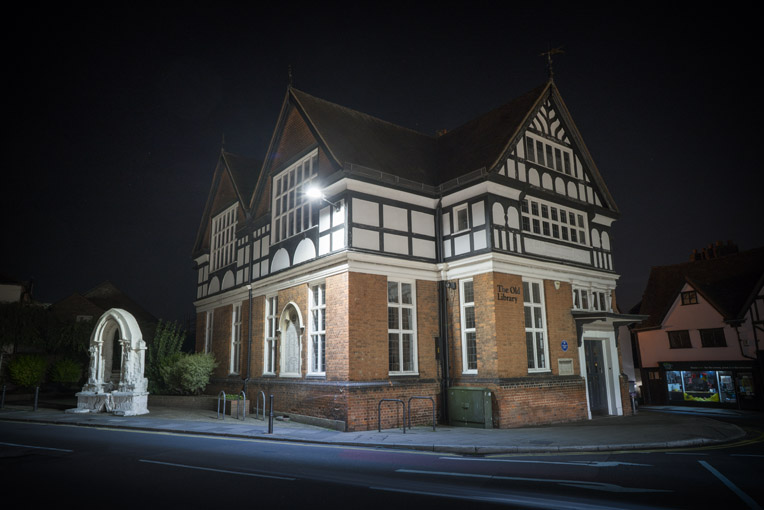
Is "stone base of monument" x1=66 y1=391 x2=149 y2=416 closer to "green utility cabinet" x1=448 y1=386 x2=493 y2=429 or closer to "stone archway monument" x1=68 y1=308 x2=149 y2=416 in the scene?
"stone archway monument" x1=68 y1=308 x2=149 y2=416

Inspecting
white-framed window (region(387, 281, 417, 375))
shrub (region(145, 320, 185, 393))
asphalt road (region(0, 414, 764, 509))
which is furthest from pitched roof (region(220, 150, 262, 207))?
asphalt road (region(0, 414, 764, 509))

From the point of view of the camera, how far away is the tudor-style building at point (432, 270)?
50.7ft

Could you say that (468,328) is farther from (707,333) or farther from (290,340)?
(707,333)

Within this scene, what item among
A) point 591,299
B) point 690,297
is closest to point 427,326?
point 591,299

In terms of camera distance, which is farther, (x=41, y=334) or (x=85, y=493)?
(x=41, y=334)

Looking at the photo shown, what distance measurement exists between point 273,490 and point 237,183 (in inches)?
780

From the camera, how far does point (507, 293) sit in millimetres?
15922

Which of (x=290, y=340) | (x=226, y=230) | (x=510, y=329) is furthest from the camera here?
(x=226, y=230)

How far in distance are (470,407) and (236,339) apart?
472 inches

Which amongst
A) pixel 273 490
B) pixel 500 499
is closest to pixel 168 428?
pixel 273 490

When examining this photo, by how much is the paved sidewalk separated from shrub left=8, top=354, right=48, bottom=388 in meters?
11.8

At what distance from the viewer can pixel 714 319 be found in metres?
26.9

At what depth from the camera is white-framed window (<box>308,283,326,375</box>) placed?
16.5 metres

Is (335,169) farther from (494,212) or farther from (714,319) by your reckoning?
(714,319)
